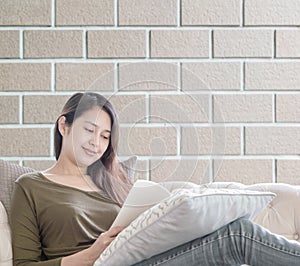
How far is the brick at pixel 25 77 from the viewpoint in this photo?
270 centimetres

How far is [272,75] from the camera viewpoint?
2.75 metres

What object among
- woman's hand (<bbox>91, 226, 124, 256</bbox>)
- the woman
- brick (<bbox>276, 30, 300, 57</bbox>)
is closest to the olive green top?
the woman

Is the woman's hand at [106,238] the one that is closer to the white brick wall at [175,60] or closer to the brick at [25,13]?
the white brick wall at [175,60]

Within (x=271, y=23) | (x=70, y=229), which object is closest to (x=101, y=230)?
(x=70, y=229)

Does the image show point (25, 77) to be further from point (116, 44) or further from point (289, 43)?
point (289, 43)

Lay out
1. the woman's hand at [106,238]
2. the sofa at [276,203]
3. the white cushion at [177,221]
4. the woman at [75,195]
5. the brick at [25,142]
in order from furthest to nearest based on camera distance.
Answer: the brick at [25,142], the sofa at [276,203], the woman at [75,195], the woman's hand at [106,238], the white cushion at [177,221]

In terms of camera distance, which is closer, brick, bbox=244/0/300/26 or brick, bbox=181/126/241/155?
brick, bbox=181/126/241/155

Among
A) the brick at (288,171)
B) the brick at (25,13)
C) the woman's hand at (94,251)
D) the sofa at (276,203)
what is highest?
the brick at (25,13)

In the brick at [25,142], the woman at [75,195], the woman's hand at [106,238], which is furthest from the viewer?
the brick at [25,142]

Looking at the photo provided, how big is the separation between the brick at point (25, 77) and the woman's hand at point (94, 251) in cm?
87

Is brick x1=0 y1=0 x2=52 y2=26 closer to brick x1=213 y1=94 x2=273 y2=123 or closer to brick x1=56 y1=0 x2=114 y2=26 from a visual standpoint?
brick x1=56 y1=0 x2=114 y2=26

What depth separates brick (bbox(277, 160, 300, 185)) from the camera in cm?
275

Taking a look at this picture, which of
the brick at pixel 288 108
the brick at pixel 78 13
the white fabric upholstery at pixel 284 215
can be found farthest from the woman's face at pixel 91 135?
the brick at pixel 288 108

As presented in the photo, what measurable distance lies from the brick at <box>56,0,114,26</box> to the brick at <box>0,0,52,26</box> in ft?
0.16
